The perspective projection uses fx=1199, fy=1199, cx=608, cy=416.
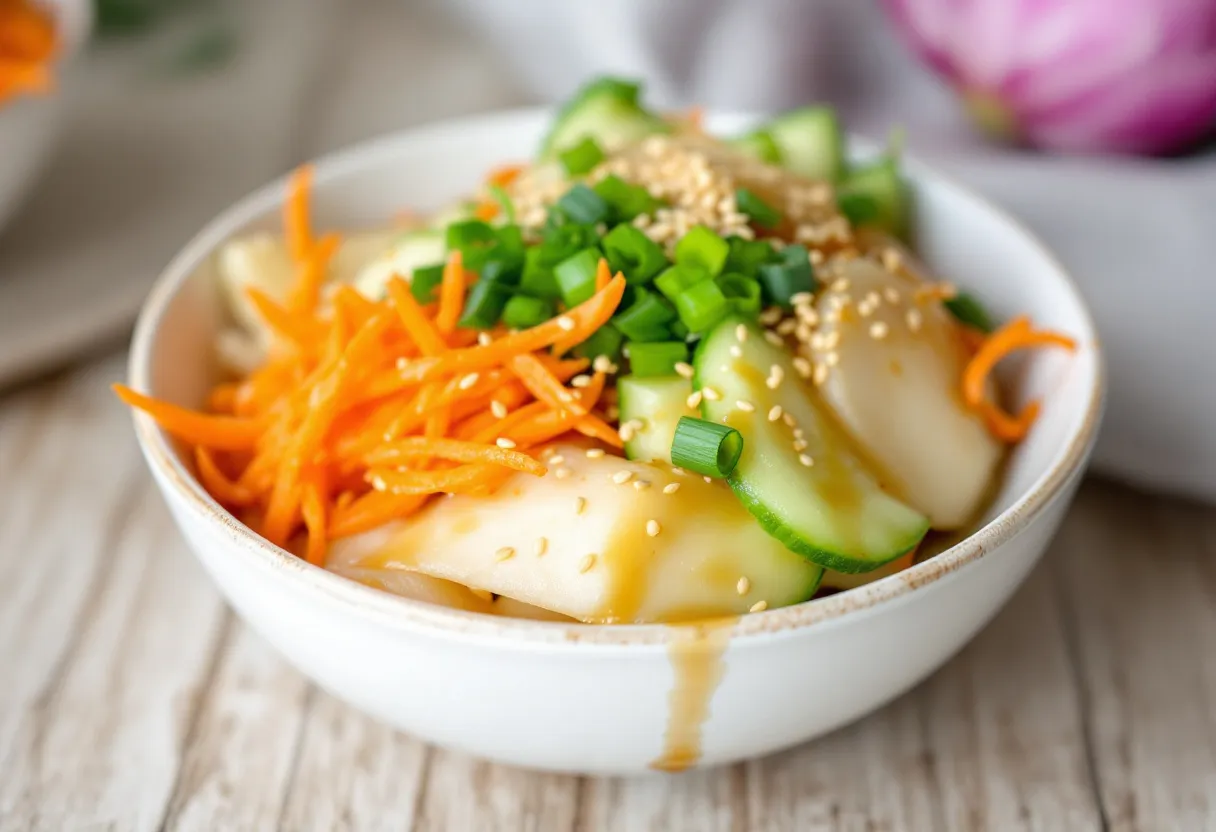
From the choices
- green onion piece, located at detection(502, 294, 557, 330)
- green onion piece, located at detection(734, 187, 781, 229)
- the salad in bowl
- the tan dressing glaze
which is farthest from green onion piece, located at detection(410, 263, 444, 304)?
the tan dressing glaze

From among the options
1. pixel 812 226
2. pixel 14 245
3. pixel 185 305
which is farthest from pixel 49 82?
pixel 812 226

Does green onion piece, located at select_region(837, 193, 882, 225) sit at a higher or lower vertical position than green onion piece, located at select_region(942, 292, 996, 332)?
higher

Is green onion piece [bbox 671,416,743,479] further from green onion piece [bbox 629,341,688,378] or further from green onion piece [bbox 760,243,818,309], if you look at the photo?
green onion piece [bbox 760,243,818,309]

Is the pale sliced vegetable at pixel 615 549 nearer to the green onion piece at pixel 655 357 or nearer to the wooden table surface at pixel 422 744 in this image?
the green onion piece at pixel 655 357

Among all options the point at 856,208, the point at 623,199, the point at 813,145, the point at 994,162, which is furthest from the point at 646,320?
the point at 994,162

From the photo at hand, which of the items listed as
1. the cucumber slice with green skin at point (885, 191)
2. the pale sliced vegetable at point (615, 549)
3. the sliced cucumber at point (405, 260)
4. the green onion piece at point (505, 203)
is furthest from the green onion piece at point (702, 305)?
the cucumber slice with green skin at point (885, 191)

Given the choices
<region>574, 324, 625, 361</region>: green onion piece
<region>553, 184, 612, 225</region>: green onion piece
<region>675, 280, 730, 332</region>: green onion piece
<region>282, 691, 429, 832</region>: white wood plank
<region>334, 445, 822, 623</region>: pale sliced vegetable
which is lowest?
<region>282, 691, 429, 832</region>: white wood plank

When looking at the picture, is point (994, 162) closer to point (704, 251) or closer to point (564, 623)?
point (704, 251)
